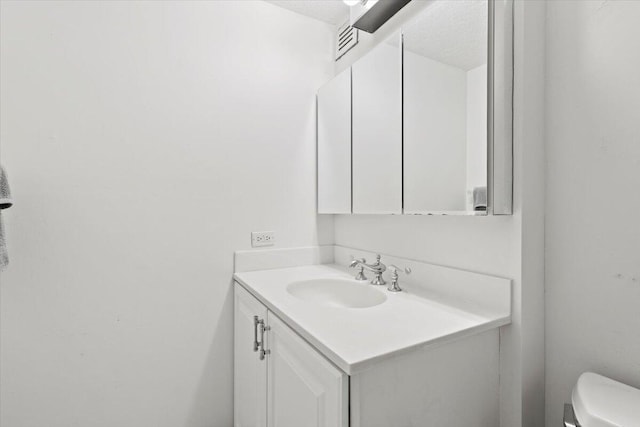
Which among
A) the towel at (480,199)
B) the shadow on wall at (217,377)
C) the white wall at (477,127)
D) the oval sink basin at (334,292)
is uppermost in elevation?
the white wall at (477,127)

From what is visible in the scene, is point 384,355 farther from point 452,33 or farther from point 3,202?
point 3,202

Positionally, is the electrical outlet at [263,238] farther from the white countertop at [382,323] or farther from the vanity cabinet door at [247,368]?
the white countertop at [382,323]

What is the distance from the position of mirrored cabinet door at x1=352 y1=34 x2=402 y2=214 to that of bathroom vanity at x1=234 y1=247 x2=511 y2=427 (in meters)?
0.34

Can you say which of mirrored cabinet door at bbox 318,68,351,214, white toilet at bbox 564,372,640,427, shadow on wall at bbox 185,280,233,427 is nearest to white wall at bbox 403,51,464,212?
mirrored cabinet door at bbox 318,68,351,214

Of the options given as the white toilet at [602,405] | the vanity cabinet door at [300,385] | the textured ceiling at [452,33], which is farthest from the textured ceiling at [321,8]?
the white toilet at [602,405]

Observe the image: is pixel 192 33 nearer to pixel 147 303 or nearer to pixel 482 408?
pixel 147 303

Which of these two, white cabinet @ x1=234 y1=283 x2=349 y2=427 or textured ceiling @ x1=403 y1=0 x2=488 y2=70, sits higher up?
textured ceiling @ x1=403 y1=0 x2=488 y2=70

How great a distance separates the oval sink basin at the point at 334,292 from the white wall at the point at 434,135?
17.3 inches

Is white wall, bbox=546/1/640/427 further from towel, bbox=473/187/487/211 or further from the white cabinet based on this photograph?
the white cabinet

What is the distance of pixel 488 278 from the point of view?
40.6 inches

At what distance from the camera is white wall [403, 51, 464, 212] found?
3.37ft

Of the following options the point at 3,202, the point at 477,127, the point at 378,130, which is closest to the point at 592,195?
the point at 477,127

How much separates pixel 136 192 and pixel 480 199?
4.62 feet

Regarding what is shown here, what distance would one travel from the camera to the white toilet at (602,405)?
2.19 feet
